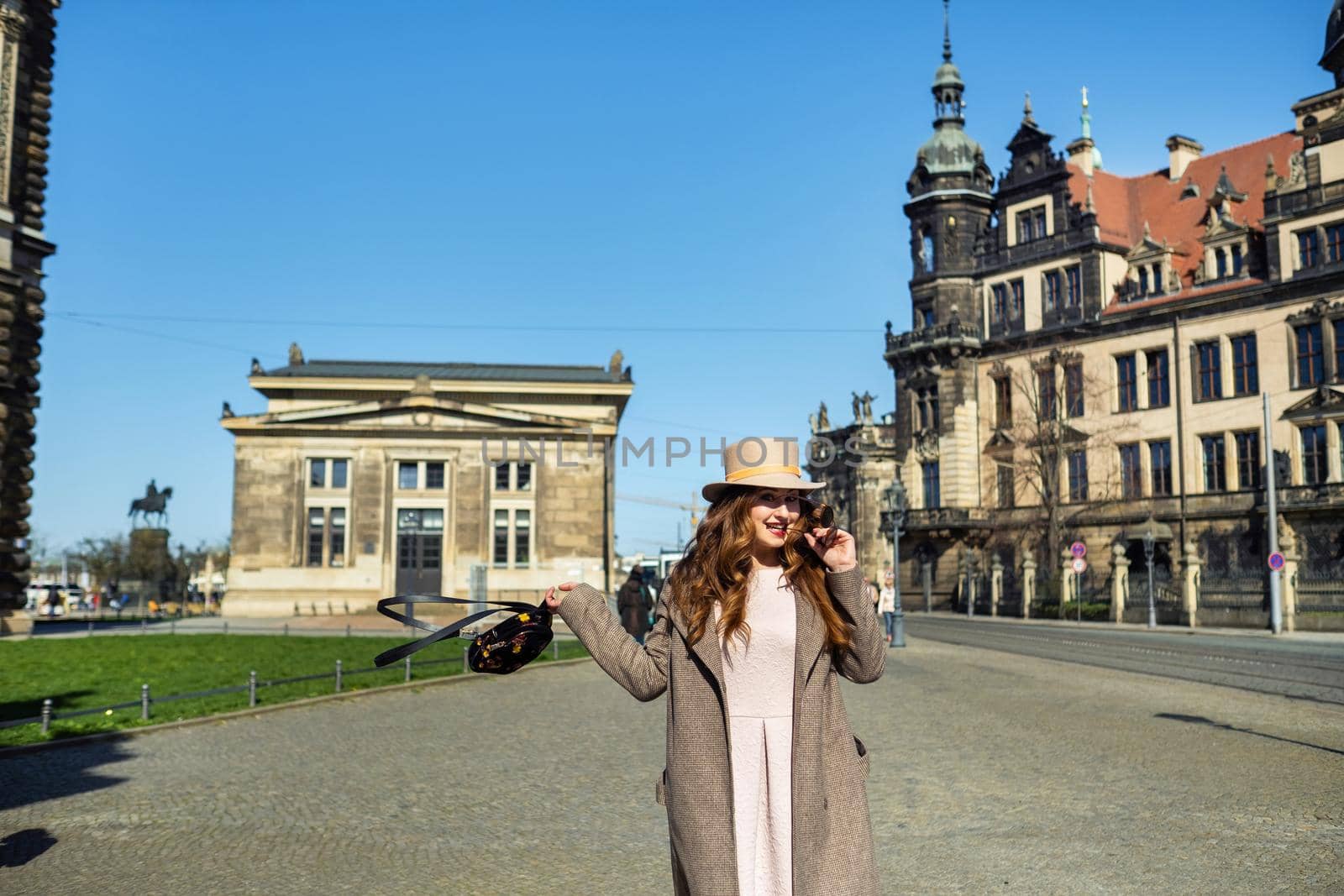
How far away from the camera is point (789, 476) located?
12.2 feet

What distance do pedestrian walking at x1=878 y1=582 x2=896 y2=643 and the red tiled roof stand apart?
3343cm

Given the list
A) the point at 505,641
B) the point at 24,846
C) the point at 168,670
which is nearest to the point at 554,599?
the point at 505,641

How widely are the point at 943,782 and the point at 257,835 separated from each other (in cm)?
543

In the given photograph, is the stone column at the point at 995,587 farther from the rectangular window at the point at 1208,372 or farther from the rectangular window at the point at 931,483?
the rectangular window at the point at 1208,372

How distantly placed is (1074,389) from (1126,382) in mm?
2816

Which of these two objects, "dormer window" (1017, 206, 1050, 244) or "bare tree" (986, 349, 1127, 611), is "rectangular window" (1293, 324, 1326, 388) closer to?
"bare tree" (986, 349, 1127, 611)

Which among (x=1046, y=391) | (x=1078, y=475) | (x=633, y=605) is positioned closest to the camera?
(x=633, y=605)

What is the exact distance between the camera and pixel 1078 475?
5891 cm

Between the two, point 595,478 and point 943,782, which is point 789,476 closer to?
point 943,782

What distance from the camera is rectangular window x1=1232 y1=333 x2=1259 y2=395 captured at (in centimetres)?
5138

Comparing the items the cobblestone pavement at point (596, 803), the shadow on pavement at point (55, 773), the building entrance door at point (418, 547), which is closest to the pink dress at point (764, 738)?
the cobblestone pavement at point (596, 803)

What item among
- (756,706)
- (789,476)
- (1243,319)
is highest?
(1243,319)

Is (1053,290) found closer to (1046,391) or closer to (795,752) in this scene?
(1046,391)

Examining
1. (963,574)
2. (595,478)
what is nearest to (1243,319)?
(963,574)
